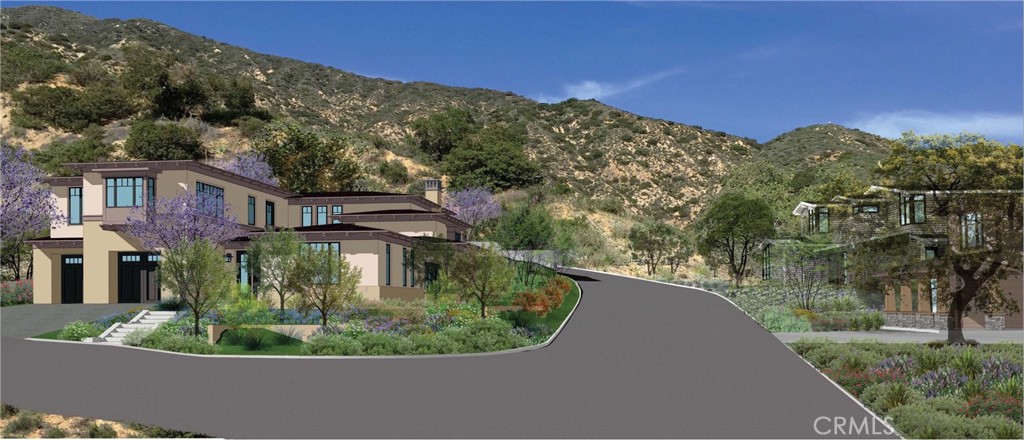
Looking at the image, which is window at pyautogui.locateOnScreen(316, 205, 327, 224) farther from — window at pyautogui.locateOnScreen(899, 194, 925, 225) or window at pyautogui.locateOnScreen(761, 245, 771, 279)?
window at pyautogui.locateOnScreen(899, 194, 925, 225)

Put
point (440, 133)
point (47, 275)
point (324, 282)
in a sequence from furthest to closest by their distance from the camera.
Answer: point (440, 133), point (47, 275), point (324, 282)

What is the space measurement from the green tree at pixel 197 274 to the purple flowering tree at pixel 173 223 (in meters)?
10.3

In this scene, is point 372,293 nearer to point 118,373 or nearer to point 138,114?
point 118,373

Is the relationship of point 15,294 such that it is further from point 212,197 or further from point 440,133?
point 440,133

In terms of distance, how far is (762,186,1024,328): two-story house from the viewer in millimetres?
32719

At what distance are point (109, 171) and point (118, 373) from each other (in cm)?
2666

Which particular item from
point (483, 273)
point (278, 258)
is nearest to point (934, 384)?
point (483, 273)

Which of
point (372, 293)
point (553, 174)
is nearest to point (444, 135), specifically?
point (553, 174)

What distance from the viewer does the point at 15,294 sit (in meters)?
48.2

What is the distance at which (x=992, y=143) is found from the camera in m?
33.1

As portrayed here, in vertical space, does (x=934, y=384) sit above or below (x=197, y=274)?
below

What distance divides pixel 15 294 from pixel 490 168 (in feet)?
218

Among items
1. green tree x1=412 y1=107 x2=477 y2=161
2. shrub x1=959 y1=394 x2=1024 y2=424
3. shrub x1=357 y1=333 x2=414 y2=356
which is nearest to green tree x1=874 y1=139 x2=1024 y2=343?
shrub x1=959 y1=394 x2=1024 y2=424

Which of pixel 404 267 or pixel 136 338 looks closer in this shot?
pixel 136 338
